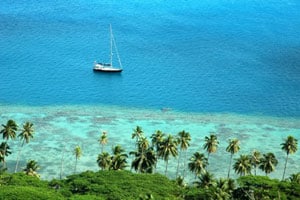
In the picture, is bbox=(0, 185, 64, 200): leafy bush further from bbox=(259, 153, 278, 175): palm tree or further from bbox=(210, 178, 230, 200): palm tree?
bbox=(259, 153, 278, 175): palm tree

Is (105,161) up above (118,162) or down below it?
below

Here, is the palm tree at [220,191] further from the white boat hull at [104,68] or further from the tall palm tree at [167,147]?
the white boat hull at [104,68]

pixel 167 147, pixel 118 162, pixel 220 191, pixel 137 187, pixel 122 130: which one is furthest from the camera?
pixel 122 130

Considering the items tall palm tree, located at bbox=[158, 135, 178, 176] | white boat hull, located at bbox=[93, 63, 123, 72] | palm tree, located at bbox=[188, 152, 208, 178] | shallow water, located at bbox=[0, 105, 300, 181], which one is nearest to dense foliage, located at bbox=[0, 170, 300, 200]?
palm tree, located at bbox=[188, 152, 208, 178]

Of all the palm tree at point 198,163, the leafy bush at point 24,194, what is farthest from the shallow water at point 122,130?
the leafy bush at point 24,194

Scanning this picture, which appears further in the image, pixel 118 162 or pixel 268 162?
pixel 268 162

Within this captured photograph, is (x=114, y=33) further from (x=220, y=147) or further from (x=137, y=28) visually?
(x=220, y=147)

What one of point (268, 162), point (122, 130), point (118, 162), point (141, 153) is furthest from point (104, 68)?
point (268, 162)

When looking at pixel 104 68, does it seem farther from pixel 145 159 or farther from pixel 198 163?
pixel 198 163
